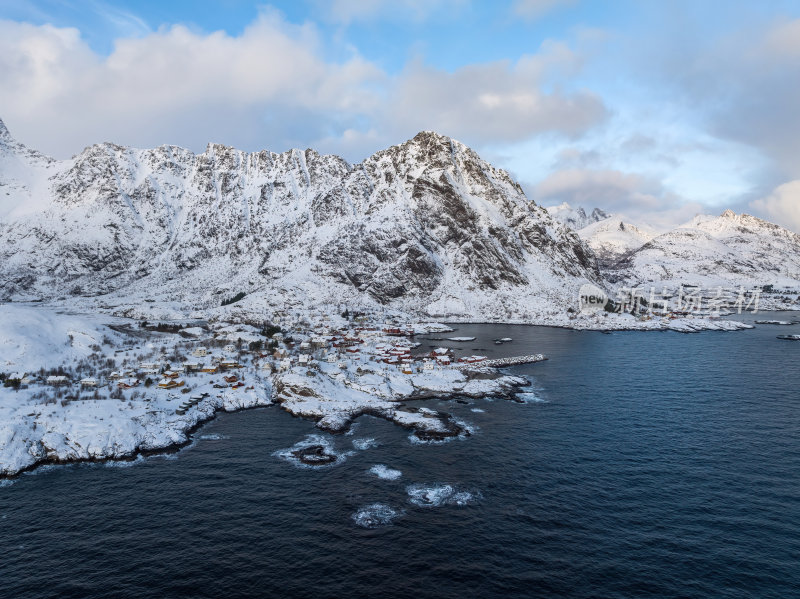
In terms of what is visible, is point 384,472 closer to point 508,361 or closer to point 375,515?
point 375,515

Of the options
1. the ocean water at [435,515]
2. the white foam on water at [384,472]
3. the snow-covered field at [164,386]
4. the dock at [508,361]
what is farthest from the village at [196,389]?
the white foam on water at [384,472]

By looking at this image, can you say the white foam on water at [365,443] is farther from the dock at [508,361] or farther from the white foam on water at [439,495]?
the dock at [508,361]

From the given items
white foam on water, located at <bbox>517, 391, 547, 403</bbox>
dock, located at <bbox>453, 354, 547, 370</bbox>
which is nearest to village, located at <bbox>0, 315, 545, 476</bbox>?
dock, located at <bbox>453, 354, 547, 370</bbox>

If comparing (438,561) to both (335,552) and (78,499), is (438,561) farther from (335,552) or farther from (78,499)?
(78,499)

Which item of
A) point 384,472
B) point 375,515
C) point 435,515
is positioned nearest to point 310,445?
point 384,472

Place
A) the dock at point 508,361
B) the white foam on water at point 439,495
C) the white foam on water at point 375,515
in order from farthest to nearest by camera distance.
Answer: the dock at point 508,361 < the white foam on water at point 439,495 < the white foam on water at point 375,515

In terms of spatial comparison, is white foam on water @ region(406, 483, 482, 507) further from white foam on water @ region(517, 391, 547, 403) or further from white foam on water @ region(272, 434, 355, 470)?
white foam on water @ region(517, 391, 547, 403)
